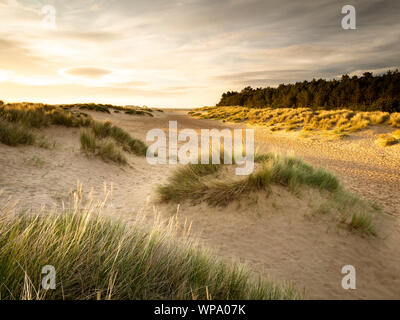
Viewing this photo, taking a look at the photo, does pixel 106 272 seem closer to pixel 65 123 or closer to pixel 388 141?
pixel 65 123

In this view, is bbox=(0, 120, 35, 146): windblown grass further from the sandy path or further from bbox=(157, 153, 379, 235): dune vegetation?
bbox=(157, 153, 379, 235): dune vegetation

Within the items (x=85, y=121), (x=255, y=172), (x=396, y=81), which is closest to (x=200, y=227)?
(x=255, y=172)

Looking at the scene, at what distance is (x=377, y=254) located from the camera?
14.1 feet

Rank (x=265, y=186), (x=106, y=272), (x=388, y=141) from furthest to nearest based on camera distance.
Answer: (x=388, y=141), (x=265, y=186), (x=106, y=272)

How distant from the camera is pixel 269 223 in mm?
4785

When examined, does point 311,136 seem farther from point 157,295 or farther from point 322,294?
point 157,295

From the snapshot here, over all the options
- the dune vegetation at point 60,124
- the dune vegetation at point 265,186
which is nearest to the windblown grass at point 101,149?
the dune vegetation at point 60,124

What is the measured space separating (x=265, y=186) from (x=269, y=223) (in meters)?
0.90

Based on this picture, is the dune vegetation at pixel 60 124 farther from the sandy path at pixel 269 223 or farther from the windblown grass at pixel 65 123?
the sandy path at pixel 269 223

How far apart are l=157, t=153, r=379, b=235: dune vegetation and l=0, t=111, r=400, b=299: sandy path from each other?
27 cm

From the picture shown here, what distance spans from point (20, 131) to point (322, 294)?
971 cm

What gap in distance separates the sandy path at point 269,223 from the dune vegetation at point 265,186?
269 mm

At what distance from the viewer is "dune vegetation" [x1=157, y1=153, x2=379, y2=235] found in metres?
5.11

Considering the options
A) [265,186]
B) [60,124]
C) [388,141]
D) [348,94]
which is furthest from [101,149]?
[348,94]
